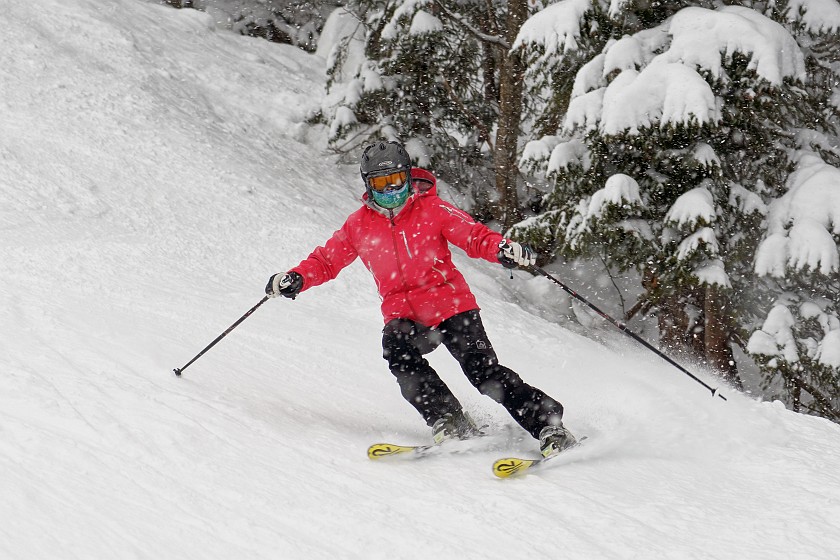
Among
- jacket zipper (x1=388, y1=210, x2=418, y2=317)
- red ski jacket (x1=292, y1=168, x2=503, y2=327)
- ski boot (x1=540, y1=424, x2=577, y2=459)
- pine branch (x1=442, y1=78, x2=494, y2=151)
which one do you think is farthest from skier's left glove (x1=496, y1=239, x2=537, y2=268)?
pine branch (x1=442, y1=78, x2=494, y2=151)

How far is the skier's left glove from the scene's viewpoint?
4.11m

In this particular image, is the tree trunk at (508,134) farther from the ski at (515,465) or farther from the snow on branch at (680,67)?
the ski at (515,465)

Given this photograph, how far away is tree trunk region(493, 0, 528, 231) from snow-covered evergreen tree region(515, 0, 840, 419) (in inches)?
112

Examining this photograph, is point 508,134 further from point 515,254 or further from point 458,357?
point 515,254

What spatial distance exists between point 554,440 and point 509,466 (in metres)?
0.38

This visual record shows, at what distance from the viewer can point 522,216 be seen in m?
12.1

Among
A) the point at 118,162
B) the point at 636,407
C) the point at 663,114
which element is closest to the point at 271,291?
the point at 636,407

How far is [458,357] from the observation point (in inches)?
175

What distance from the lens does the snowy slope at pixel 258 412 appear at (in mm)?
3057

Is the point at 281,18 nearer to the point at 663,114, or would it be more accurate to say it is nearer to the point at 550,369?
the point at 663,114

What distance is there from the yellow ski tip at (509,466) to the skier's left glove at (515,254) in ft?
3.26

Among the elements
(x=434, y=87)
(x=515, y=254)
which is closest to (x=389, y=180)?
(x=515, y=254)

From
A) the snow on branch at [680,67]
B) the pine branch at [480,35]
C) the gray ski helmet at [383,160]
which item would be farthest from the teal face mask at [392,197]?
the pine branch at [480,35]

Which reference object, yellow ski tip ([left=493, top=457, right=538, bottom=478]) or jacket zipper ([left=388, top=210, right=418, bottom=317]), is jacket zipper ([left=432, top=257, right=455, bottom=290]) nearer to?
jacket zipper ([left=388, top=210, right=418, bottom=317])
